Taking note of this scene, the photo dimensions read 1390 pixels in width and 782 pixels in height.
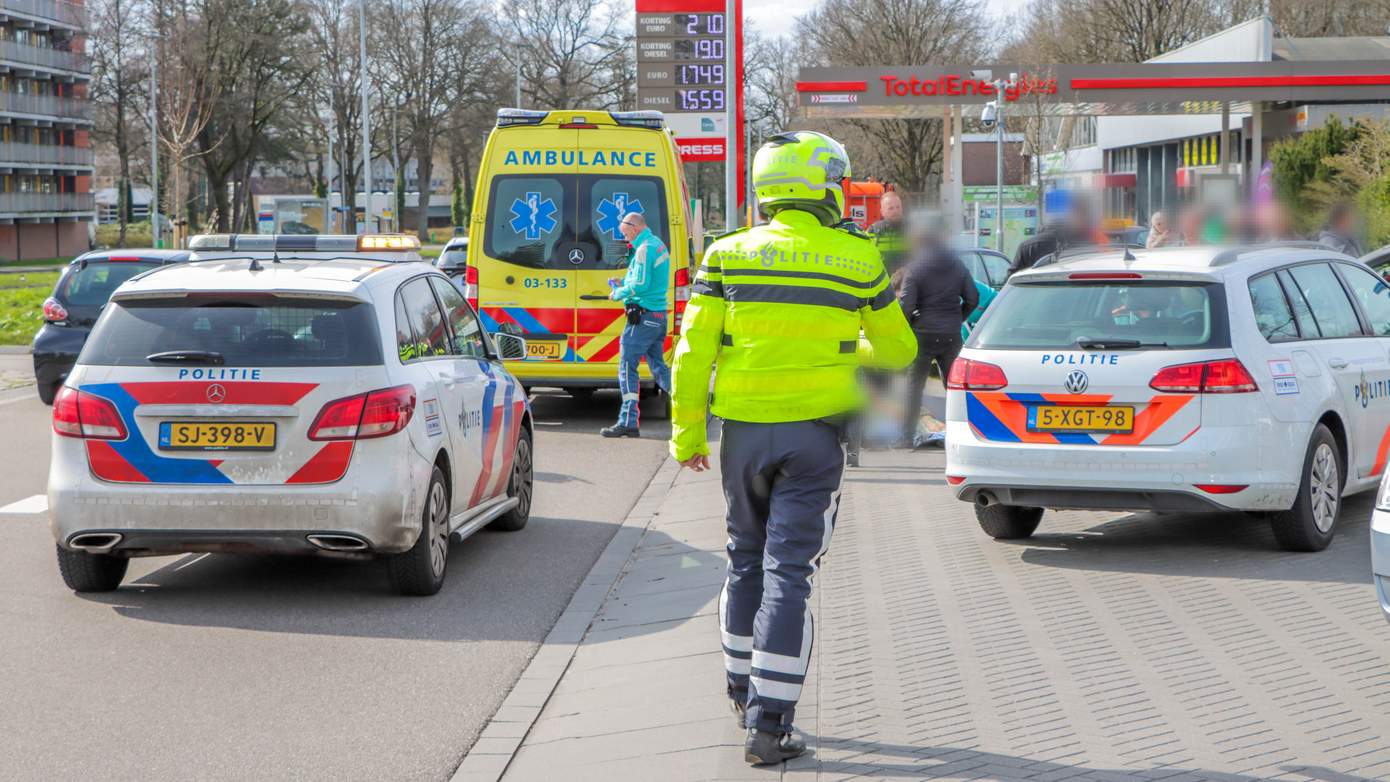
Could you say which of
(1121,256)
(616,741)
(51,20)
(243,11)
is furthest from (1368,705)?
(51,20)

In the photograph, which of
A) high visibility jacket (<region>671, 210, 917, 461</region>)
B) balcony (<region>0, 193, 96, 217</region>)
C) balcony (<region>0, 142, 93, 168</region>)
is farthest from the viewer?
balcony (<region>0, 142, 93, 168</region>)

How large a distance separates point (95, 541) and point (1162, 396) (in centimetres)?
483

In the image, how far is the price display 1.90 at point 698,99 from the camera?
33.8 meters

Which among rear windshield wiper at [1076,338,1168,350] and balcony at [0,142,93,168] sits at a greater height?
balcony at [0,142,93,168]

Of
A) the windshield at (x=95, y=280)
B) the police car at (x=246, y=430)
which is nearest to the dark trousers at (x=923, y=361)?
the police car at (x=246, y=430)

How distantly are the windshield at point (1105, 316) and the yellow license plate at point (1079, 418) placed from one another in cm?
31

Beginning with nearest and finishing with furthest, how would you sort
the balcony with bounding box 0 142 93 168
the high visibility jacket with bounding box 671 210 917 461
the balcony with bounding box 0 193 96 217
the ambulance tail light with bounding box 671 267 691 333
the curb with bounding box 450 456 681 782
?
1. the high visibility jacket with bounding box 671 210 917 461
2. the curb with bounding box 450 456 681 782
3. the ambulance tail light with bounding box 671 267 691 333
4. the balcony with bounding box 0 193 96 217
5. the balcony with bounding box 0 142 93 168

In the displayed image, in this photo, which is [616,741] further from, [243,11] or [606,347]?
[243,11]

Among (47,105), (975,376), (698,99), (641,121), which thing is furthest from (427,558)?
(47,105)

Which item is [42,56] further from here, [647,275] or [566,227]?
[647,275]

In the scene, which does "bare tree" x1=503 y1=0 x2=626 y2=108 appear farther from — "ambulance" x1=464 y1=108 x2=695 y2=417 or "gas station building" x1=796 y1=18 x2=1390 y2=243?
"ambulance" x1=464 y1=108 x2=695 y2=417

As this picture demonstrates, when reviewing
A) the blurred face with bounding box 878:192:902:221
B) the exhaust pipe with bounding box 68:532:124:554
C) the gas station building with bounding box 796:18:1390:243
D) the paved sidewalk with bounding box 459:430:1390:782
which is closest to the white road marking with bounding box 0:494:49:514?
the exhaust pipe with bounding box 68:532:124:554

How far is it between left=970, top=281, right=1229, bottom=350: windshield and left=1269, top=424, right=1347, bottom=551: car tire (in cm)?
78

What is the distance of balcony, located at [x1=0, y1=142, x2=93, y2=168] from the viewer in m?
77.4
